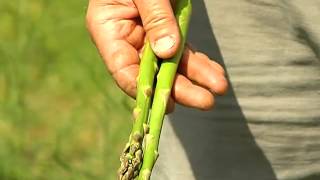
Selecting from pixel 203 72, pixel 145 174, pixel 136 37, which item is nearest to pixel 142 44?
pixel 136 37

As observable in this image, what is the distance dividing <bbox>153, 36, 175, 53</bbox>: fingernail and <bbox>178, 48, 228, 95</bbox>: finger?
0.03m

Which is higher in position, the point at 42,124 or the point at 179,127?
the point at 179,127

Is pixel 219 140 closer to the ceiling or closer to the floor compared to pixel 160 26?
closer to the floor

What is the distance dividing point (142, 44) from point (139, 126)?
0.60ft

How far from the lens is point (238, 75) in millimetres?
1403

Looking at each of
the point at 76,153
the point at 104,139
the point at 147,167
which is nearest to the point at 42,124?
the point at 76,153

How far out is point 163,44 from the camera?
112 cm

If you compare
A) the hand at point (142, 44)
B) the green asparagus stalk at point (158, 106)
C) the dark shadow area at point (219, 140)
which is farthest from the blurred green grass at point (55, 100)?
the green asparagus stalk at point (158, 106)

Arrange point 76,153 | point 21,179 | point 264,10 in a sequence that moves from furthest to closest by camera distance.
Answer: point 76,153, point 21,179, point 264,10

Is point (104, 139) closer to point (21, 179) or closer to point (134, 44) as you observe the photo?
point (21, 179)

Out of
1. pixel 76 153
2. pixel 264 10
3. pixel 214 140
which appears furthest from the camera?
A: pixel 76 153

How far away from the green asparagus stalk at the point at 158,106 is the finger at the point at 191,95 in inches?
0.6

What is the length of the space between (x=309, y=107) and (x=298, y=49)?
87mm

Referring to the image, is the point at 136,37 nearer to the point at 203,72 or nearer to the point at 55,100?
the point at 203,72
